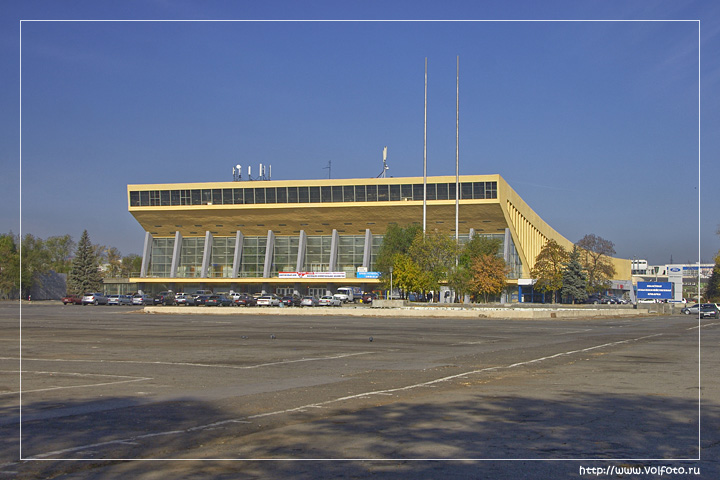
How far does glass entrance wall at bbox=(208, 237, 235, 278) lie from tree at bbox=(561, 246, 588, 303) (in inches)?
1873

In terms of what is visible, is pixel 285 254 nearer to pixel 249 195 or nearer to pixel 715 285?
pixel 249 195

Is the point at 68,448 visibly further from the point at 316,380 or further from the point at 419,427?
the point at 316,380

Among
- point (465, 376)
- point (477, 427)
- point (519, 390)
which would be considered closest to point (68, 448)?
point (477, 427)

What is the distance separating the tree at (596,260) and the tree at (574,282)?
247 inches

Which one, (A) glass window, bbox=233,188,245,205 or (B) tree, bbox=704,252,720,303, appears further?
(B) tree, bbox=704,252,720,303

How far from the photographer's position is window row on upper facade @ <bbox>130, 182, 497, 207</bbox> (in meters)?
87.0

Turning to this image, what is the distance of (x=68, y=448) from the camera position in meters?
7.81

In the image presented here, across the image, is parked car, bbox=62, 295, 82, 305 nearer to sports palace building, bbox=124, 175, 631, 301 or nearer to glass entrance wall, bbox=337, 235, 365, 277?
sports palace building, bbox=124, 175, 631, 301

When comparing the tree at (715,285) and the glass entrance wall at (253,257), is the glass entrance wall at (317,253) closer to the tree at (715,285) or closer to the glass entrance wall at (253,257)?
the glass entrance wall at (253,257)

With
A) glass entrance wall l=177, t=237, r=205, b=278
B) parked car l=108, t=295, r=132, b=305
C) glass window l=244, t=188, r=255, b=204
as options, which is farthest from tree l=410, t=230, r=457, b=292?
glass entrance wall l=177, t=237, r=205, b=278

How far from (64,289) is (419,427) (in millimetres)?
128457

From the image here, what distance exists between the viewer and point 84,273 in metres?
106

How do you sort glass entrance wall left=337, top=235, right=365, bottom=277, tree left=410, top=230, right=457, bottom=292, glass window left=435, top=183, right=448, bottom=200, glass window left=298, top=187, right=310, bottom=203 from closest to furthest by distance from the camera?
tree left=410, top=230, right=457, bottom=292 < glass window left=435, top=183, right=448, bottom=200 < glass window left=298, top=187, right=310, bottom=203 < glass entrance wall left=337, top=235, right=365, bottom=277

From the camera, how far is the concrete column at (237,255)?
102469 mm
